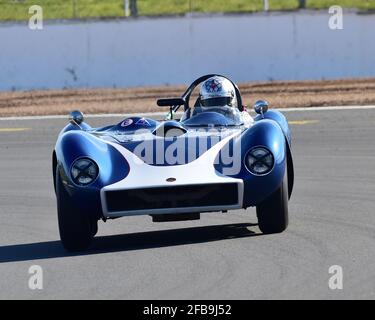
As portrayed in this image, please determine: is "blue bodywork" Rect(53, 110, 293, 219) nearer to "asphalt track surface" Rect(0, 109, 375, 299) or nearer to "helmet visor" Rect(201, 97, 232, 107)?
"asphalt track surface" Rect(0, 109, 375, 299)

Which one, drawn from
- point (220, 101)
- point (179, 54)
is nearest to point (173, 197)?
point (220, 101)

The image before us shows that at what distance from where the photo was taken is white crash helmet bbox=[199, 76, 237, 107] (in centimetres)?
1045

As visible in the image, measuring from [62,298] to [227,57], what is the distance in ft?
54.3

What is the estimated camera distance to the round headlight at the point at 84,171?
8.62 meters

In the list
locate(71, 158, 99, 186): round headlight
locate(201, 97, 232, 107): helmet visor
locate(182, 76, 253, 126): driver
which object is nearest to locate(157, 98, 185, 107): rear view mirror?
locate(182, 76, 253, 126): driver

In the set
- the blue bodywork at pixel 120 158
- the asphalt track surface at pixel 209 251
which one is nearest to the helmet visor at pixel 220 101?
the asphalt track surface at pixel 209 251

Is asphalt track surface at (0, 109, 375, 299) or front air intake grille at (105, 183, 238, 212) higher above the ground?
front air intake grille at (105, 183, 238, 212)

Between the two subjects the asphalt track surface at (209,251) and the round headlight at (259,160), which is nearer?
the asphalt track surface at (209,251)

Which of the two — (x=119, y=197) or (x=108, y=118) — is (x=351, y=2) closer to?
(x=108, y=118)

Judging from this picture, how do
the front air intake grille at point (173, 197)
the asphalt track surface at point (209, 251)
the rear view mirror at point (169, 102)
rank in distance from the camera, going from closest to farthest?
the asphalt track surface at point (209, 251)
the front air intake grille at point (173, 197)
the rear view mirror at point (169, 102)

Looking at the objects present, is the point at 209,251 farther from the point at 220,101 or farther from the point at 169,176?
the point at 220,101

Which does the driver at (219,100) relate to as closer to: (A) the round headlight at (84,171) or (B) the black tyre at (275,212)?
(B) the black tyre at (275,212)

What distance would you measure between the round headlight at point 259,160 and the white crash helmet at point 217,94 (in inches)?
70.1
